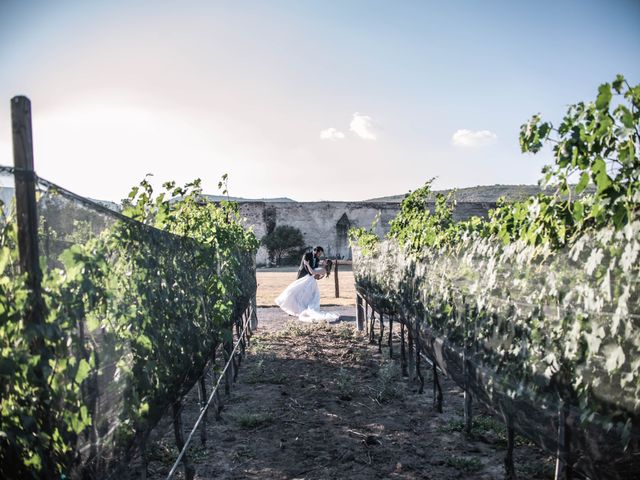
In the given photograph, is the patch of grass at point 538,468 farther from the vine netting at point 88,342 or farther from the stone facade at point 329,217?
the stone facade at point 329,217

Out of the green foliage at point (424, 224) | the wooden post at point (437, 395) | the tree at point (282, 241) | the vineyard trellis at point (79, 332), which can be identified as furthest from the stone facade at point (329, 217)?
the vineyard trellis at point (79, 332)

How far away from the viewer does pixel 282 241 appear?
2986cm

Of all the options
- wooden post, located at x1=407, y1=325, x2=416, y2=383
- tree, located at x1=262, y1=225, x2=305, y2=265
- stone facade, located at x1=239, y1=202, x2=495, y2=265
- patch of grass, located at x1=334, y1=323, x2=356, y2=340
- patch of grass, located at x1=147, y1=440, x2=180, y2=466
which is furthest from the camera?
stone facade, located at x1=239, y1=202, x2=495, y2=265

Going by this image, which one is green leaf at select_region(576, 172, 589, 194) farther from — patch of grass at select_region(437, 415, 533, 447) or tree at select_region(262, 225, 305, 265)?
tree at select_region(262, 225, 305, 265)

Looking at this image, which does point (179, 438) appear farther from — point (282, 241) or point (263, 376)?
point (282, 241)

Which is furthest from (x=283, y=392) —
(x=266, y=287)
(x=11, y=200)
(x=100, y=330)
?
(x=266, y=287)

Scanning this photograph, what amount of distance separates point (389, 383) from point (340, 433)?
5.80 ft

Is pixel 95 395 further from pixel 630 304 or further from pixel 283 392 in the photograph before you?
pixel 283 392

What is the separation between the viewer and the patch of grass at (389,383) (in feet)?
19.8

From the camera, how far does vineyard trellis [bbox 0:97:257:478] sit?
177 cm

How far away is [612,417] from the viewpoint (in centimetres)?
231

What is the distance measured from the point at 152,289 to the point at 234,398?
3.33m

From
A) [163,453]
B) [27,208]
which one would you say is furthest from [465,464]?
[27,208]

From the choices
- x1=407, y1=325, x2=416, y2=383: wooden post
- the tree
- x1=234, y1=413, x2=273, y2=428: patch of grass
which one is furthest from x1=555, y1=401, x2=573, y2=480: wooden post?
the tree
